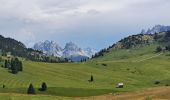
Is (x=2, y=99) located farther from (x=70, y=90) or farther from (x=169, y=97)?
(x=70, y=90)

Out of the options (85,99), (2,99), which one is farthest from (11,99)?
(85,99)

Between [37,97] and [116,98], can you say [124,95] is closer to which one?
[116,98]

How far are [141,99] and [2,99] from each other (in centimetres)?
1663

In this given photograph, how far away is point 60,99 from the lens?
2071 inches

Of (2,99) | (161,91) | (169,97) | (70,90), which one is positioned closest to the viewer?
(2,99)

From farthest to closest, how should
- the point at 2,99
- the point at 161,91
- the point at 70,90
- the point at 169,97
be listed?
the point at 70,90
the point at 161,91
the point at 169,97
the point at 2,99

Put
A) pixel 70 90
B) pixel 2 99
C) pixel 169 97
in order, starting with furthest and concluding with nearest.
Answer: pixel 70 90 < pixel 169 97 < pixel 2 99

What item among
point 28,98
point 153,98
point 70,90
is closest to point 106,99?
point 153,98

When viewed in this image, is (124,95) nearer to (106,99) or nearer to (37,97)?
(106,99)

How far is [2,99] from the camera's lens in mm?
51062

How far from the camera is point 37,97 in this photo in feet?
172

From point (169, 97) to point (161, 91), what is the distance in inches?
161

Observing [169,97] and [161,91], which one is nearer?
[169,97]

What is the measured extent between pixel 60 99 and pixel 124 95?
9.44 m
